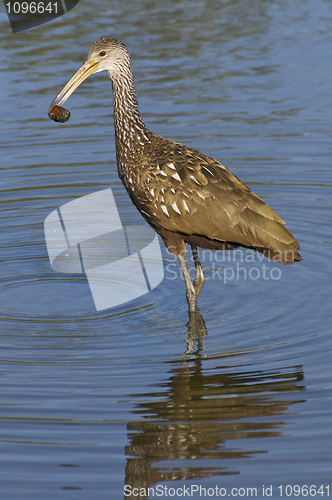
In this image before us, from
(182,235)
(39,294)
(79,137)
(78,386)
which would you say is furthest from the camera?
(79,137)

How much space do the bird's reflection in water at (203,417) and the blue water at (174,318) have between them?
0.02m

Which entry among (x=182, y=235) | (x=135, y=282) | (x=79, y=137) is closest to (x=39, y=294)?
(x=135, y=282)

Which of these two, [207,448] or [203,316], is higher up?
[203,316]

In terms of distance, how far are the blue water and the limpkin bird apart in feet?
2.58

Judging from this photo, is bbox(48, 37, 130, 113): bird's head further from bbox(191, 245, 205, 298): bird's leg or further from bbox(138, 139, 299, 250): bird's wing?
bbox(191, 245, 205, 298): bird's leg

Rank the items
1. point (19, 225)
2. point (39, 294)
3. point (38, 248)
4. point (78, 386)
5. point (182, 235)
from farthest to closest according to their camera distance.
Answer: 1. point (19, 225)
2. point (38, 248)
3. point (39, 294)
4. point (182, 235)
5. point (78, 386)

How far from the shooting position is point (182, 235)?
802 cm

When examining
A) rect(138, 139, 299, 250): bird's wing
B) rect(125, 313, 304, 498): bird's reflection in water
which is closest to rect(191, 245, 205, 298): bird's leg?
rect(138, 139, 299, 250): bird's wing

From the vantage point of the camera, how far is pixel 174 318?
8125 mm

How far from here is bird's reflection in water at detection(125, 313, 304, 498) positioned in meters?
5.48

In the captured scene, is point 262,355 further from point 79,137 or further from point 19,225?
point 79,137

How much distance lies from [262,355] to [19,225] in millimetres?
4871

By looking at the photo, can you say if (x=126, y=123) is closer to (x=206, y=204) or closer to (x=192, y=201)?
(x=192, y=201)

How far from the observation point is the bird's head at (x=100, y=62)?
8.28 meters
